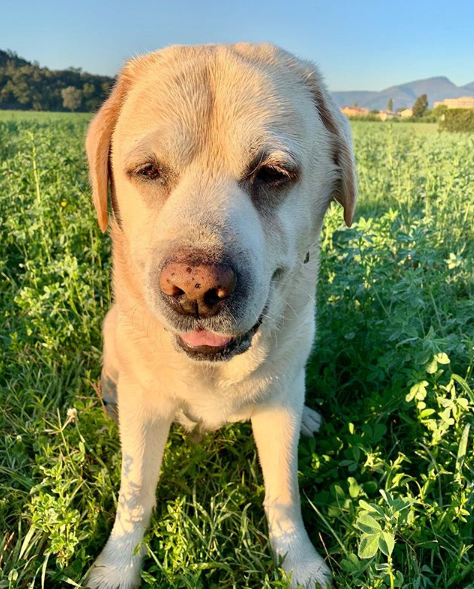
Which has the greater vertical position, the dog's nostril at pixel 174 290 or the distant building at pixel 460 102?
the distant building at pixel 460 102

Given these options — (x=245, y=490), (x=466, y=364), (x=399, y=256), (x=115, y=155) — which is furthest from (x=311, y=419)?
(x=115, y=155)

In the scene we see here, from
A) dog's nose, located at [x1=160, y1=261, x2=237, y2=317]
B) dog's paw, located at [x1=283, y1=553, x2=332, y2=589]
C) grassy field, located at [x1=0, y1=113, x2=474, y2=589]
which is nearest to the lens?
dog's nose, located at [x1=160, y1=261, x2=237, y2=317]

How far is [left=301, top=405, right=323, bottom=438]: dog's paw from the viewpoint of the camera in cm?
268

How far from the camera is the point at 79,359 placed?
10.2 feet

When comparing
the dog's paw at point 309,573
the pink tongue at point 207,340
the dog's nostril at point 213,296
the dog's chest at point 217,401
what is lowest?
the dog's paw at point 309,573

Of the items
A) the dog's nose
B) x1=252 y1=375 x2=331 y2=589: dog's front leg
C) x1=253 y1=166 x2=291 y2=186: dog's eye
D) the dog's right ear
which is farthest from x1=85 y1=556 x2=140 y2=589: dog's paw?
x1=253 y1=166 x2=291 y2=186: dog's eye

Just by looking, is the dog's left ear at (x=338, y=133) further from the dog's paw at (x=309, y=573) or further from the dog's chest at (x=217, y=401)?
the dog's paw at (x=309, y=573)

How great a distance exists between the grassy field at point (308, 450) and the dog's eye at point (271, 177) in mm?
1001

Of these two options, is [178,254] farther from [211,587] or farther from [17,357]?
[17,357]

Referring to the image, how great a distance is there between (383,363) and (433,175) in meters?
4.14

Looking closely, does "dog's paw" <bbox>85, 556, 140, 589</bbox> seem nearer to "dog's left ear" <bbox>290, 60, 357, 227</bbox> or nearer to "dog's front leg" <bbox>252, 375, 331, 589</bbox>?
"dog's front leg" <bbox>252, 375, 331, 589</bbox>

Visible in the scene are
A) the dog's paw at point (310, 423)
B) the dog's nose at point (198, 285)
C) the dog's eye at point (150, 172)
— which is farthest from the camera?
the dog's paw at point (310, 423)

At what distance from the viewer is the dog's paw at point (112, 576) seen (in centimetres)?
197

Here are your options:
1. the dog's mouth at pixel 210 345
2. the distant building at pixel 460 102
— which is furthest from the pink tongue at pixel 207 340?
the distant building at pixel 460 102
